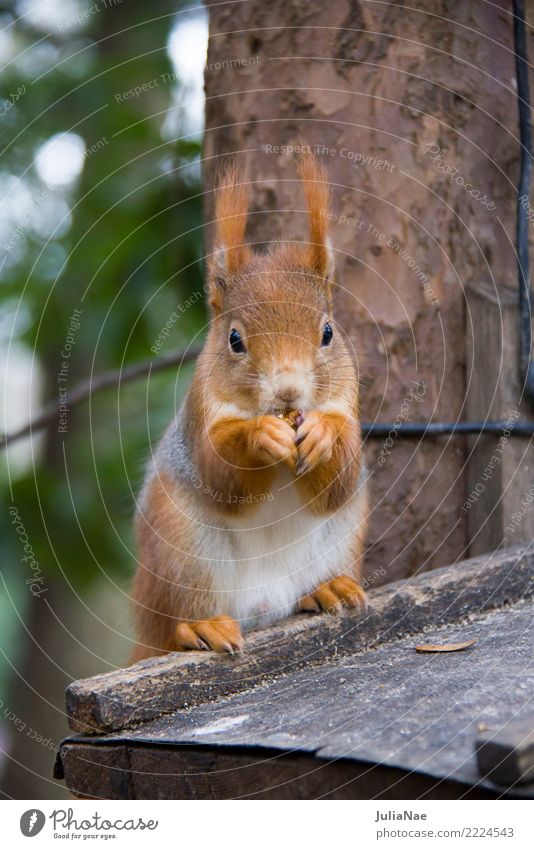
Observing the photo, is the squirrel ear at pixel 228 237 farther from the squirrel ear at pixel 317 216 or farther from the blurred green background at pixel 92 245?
the blurred green background at pixel 92 245

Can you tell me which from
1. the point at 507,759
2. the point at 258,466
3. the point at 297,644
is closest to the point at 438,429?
the point at 258,466

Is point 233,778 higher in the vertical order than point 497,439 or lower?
lower

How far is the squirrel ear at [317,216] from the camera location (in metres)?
1.81

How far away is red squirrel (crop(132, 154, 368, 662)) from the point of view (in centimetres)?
170

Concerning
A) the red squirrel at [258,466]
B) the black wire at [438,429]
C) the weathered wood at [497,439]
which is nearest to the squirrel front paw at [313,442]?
the red squirrel at [258,466]

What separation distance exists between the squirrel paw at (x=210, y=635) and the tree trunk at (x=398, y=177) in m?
0.59

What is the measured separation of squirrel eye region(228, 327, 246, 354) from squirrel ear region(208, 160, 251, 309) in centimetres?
12

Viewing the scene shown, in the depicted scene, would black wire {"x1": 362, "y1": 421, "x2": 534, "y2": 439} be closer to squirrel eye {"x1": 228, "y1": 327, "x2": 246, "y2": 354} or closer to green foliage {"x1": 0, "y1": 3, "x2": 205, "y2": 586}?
squirrel eye {"x1": 228, "y1": 327, "x2": 246, "y2": 354}

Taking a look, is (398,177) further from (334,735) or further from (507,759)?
(507,759)

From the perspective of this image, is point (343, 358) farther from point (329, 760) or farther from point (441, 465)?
point (329, 760)

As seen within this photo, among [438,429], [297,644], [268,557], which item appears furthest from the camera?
[438,429]

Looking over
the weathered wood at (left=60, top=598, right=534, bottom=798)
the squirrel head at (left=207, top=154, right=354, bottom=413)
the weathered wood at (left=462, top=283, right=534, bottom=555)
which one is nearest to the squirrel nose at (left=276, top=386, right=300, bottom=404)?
the squirrel head at (left=207, top=154, right=354, bottom=413)

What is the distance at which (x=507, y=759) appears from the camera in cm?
92

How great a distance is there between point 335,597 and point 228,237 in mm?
663
